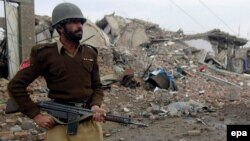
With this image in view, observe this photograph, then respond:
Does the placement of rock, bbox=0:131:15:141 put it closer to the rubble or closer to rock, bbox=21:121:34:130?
the rubble

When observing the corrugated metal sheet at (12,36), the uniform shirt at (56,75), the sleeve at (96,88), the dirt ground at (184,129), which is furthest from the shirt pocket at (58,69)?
the corrugated metal sheet at (12,36)

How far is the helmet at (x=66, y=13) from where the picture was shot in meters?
2.67

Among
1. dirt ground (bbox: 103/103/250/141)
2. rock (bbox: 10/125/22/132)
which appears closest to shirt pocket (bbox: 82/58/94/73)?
dirt ground (bbox: 103/103/250/141)

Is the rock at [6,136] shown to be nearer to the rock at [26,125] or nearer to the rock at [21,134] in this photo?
the rock at [21,134]

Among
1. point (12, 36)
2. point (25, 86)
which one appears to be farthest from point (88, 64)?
point (12, 36)

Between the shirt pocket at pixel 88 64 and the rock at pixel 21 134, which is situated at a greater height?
the shirt pocket at pixel 88 64

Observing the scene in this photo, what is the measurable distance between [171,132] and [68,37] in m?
3.89

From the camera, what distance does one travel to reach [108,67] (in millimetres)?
11758

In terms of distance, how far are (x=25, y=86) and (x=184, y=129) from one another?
4152 mm

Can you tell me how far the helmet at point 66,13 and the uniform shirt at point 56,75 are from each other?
17 cm

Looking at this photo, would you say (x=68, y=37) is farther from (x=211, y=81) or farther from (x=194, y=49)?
(x=194, y=49)

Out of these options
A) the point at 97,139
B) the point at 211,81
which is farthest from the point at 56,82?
the point at 211,81

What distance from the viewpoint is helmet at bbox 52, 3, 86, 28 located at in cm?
267

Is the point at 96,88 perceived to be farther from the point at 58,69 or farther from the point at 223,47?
the point at 223,47
